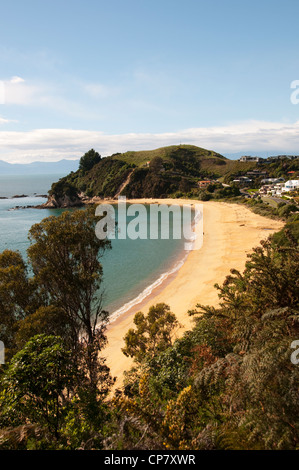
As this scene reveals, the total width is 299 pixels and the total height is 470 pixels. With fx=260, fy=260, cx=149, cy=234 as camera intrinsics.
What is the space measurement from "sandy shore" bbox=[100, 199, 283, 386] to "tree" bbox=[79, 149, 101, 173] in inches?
4487

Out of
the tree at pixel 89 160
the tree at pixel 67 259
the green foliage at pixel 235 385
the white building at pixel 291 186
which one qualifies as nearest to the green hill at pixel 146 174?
the tree at pixel 89 160

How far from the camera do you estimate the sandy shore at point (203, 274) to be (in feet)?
65.3

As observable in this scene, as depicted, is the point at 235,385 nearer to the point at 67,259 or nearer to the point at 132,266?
the point at 67,259

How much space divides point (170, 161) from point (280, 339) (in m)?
148

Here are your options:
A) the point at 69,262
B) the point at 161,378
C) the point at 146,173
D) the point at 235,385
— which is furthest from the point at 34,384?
the point at 146,173

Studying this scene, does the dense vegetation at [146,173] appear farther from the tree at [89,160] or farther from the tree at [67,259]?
the tree at [67,259]

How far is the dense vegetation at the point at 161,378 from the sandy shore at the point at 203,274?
561 centimetres

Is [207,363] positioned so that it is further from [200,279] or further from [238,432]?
[200,279]

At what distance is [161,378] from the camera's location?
10055 mm

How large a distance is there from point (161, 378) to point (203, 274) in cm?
2191

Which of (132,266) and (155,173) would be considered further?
(155,173)

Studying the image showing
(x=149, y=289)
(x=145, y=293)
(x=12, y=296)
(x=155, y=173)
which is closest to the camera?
(x=12, y=296)

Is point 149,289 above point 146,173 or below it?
below
